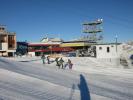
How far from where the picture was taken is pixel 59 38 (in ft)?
375

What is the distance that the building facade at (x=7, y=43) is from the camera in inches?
2501

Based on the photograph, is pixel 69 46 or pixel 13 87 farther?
pixel 69 46

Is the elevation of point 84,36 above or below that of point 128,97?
above

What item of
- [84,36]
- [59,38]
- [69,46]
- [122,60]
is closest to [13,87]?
[122,60]

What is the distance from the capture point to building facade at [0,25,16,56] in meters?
63.5

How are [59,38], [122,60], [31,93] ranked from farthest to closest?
[59,38]
[122,60]
[31,93]

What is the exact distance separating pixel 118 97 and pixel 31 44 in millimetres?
66984

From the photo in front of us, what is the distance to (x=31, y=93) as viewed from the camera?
15086 mm

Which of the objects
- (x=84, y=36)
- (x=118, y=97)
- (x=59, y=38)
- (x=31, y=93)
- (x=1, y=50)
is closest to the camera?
(x=31, y=93)

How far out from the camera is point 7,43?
64.0m

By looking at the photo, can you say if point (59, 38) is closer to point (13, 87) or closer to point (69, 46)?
point (69, 46)

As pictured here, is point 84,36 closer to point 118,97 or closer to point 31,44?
point 31,44

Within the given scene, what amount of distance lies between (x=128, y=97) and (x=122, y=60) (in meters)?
28.7

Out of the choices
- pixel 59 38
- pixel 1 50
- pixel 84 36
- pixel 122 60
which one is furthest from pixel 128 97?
pixel 59 38
